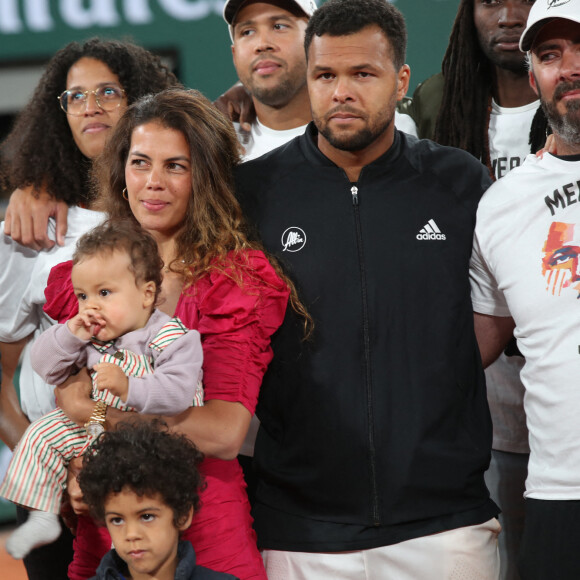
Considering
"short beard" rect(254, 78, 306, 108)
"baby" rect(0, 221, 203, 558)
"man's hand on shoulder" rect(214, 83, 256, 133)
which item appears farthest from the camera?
"man's hand on shoulder" rect(214, 83, 256, 133)

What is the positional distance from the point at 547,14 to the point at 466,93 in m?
0.93

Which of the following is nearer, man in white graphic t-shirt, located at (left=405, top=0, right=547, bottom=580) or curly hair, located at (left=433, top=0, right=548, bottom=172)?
man in white graphic t-shirt, located at (left=405, top=0, right=547, bottom=580)

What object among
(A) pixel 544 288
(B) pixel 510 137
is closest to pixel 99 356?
(A) pixel 544 288

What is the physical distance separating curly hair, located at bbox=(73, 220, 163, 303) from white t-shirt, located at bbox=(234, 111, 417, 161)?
1.25 m

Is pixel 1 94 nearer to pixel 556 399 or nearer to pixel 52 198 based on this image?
pixel 52 198

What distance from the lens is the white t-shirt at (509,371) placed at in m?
3.31

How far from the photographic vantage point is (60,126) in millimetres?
3559

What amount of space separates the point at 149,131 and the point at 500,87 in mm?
1501

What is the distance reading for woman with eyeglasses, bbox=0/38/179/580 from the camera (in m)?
3.36

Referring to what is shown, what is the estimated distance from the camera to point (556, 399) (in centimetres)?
246

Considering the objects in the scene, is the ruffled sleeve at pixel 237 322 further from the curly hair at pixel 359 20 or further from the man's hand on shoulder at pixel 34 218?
the man's hand on shoulder at pixel 34 218

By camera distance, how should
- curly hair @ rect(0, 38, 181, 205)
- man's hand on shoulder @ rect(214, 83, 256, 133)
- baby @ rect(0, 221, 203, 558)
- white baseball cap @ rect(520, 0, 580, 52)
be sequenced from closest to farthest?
1. baby @ rect(0, 221, 203, 558)
2. white baseball cap @ rect(520, 0, 580, 52)
3. curly hair @ rect(0, 38, 181, 205)
4. man's hand on shoulder @ rect(214, 83, 256, 133)

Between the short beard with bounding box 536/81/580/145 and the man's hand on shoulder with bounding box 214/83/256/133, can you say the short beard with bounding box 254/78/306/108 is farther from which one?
the short beard with bounding box 536/81/580/145

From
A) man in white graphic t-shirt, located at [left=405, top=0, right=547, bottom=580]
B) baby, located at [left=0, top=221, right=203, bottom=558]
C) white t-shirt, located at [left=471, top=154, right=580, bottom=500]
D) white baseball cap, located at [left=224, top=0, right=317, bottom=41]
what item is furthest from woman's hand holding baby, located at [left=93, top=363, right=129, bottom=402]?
white baseball cap, located at [left=224, top=0, right=317, bottom=41]
